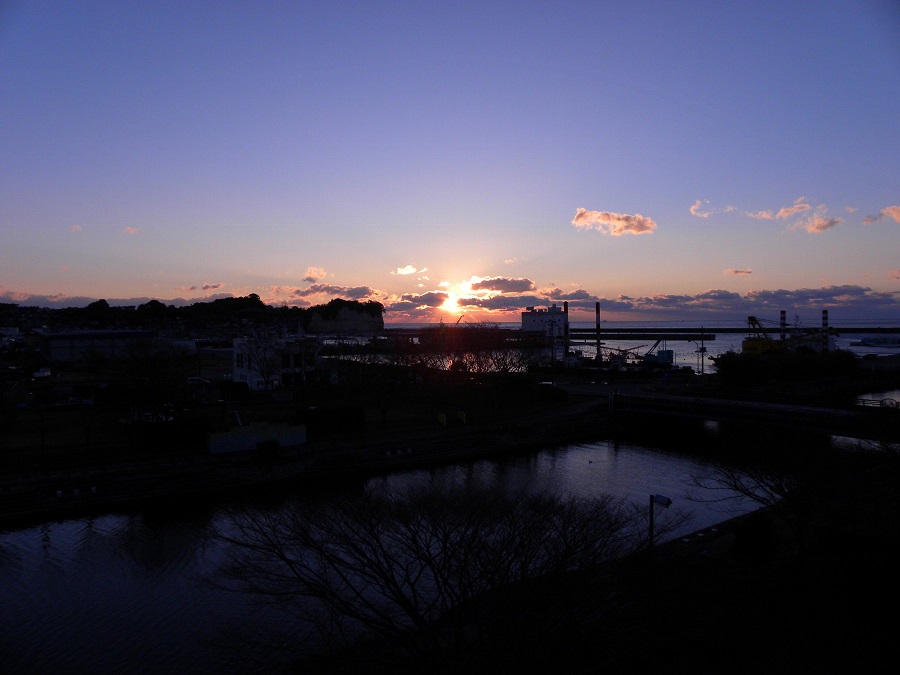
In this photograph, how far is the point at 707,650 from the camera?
427 centimetres

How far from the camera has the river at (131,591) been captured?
553cm

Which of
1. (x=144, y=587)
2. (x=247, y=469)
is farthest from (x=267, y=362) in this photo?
(x=144, y=587)

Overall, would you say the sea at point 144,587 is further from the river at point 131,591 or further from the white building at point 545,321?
the white building at point 545,321

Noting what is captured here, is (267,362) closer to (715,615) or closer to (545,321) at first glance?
(715,615)

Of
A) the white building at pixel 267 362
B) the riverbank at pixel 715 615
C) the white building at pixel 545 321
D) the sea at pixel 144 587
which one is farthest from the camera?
the white building at pixel 545 321

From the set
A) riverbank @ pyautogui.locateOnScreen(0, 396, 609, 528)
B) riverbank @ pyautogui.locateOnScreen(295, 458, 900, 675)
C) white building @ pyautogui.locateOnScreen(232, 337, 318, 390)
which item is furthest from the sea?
white building @ pyautogui.locateOnScreen(232, 337, 318, 390)

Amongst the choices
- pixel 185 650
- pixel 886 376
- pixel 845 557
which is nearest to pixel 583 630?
pixel 845 557

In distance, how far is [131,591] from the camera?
6938 millimetres

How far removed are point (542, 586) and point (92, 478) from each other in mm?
9676

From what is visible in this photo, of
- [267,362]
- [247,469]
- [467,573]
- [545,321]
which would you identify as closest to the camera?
[467,573]

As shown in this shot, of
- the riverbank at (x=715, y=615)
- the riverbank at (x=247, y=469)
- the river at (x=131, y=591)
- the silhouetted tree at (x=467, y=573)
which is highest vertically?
the silhouetted tree at (x=467, y=573)

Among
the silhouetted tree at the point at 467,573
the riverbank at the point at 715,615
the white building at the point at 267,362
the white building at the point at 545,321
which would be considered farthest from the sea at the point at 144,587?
the white building at the point at 545,321

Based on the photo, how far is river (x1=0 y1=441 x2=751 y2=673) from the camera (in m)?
5.53

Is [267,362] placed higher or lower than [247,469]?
higher
